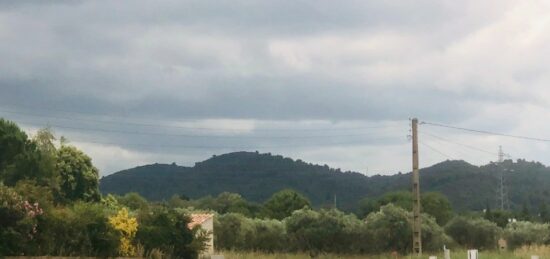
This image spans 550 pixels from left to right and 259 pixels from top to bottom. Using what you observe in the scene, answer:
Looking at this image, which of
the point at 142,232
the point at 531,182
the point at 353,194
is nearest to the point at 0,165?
the point at 142,232

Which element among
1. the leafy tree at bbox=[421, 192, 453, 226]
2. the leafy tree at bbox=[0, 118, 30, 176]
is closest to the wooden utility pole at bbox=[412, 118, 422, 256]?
the leafy tree at bbox=[0, 118, 30, 176]

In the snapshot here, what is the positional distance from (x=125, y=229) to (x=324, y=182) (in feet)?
491

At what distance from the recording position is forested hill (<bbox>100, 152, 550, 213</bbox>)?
16112cm

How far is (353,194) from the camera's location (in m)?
171

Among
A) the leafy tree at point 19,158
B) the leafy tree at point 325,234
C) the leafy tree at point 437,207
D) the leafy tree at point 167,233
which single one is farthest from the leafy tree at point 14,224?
the leafy tree at point 437,207

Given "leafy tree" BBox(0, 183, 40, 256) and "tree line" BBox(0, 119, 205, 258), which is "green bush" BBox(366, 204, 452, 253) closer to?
"tree line" BBox(0, 119, 205, 258)

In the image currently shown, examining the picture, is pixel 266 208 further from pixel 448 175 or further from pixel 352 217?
pixel 448 175

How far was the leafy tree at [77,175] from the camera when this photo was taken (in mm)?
77500

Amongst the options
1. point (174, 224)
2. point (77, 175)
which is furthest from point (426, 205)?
point (174, 224)

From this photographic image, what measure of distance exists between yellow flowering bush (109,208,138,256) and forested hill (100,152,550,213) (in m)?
116

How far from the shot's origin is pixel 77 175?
Answer: 7856cm

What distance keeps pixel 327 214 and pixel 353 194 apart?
360 ft

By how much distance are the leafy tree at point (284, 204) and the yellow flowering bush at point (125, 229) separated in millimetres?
59313

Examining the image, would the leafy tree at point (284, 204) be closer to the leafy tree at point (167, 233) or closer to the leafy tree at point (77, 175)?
the leafy tree at point (77, 175)
